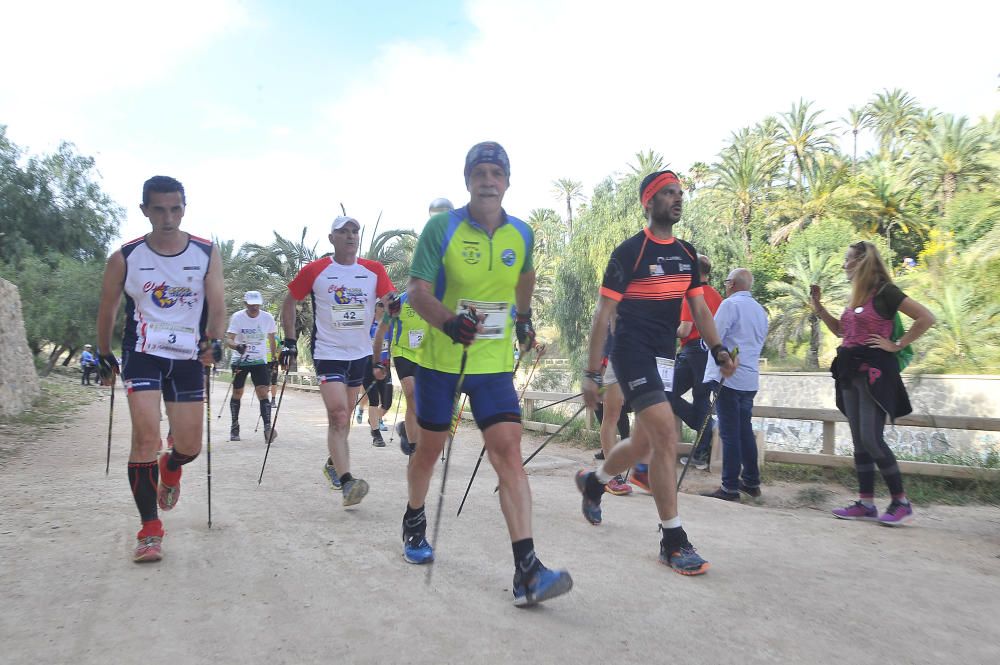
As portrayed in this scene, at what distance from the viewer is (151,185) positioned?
4.20 meters

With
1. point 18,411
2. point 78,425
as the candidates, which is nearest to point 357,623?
point 78,425

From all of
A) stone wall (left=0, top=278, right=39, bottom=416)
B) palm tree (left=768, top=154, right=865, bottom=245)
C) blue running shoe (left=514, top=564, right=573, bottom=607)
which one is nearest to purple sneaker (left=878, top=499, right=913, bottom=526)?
blue running shoe (left=514, top=564, right=573, bottom=607)

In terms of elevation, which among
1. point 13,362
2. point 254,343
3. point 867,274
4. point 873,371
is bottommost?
point 13,362

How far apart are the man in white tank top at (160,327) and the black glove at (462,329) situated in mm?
1898

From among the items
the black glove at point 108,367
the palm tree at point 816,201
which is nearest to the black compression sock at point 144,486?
the black glove at point 108,367

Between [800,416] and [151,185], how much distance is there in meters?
6.44

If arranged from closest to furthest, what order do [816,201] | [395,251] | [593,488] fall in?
[593,488] < [395,251] < [816,201]

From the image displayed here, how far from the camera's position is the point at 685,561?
378 cm

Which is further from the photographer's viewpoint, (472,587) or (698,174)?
(698,174)

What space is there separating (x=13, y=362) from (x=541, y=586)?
1475cm

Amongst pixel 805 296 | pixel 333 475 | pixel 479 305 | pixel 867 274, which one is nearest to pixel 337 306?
pixel 333 475

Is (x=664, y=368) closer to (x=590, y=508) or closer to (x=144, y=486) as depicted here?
(x=590, y=508)

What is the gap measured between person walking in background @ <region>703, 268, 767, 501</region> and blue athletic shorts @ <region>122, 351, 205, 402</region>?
421 cm

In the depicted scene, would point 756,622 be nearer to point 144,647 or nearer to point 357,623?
point 357,623
